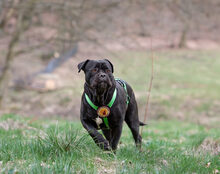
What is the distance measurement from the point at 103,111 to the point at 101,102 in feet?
0.48

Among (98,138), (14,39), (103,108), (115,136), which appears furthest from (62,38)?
(98,138)

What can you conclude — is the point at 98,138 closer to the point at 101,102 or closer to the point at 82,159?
the point at 101,102

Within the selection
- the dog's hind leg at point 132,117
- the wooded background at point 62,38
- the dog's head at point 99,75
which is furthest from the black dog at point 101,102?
the wooded background at point 62,38

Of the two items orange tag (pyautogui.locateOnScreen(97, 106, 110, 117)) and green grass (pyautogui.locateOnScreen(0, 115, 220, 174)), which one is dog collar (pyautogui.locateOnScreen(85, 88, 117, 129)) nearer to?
orange tag (pyautogui.locateOnScreen(97, 106, 110, 117))

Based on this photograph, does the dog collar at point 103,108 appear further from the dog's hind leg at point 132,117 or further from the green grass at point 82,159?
the dog's hind leg at point 132,117

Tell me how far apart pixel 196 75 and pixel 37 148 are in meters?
21.6

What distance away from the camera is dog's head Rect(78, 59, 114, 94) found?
4.84 metres

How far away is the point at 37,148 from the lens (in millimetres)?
4605

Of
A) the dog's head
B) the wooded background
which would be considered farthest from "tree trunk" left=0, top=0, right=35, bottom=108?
the dog's head

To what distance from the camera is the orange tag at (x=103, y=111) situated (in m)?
4.95

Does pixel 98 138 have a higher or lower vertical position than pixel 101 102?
lower

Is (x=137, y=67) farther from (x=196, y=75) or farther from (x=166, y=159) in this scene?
(x=166, y=159)

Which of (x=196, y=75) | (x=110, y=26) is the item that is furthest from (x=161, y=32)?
(x=110, y=26)

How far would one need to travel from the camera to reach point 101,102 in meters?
5.04
